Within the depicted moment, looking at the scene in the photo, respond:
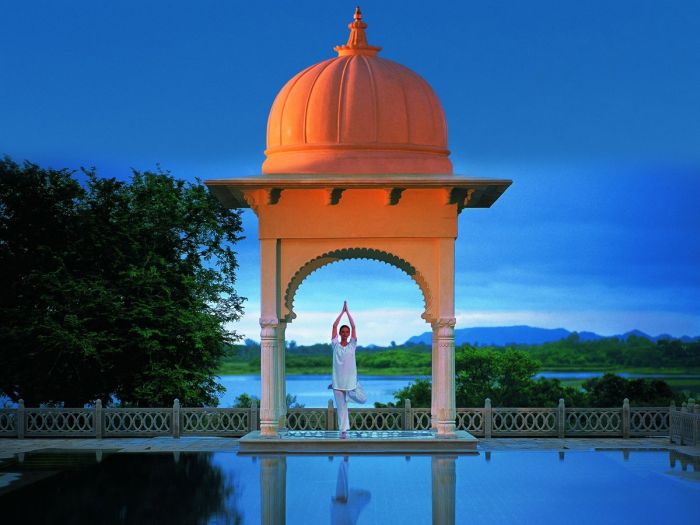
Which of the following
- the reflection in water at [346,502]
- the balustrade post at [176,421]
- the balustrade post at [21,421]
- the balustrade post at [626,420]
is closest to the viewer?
the reflection in water at [346,502]

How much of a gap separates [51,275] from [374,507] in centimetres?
1426

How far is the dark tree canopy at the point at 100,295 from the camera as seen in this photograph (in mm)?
24344

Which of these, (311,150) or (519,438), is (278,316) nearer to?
(311,150)

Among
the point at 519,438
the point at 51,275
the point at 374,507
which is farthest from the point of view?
the point at 51,275

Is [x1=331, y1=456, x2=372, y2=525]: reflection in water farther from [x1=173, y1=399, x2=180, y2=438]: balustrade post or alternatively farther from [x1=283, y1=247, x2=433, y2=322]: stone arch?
[x1=173, y1=399, x2=180, y2=438]: balustrade post

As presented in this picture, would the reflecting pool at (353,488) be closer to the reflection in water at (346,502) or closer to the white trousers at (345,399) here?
the reflection in water at (346,502)

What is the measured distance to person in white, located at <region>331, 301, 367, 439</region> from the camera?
698 inches

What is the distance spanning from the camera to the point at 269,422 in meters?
17.6

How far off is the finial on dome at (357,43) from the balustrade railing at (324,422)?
246 inches

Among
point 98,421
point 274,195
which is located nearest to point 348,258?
point 274,195

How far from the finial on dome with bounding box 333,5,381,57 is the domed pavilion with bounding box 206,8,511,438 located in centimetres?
Answer: 77

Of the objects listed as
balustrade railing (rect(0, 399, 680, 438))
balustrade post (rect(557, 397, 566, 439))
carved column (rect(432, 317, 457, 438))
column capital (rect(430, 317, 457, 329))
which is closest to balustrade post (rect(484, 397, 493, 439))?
balustrade railing (rect(0, 399, 680, 438))

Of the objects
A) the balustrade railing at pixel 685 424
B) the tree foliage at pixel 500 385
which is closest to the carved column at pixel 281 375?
the balustrade railing at pixel 685 424

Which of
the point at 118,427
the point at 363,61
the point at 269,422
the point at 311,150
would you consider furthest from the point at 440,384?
the point at 118,427
